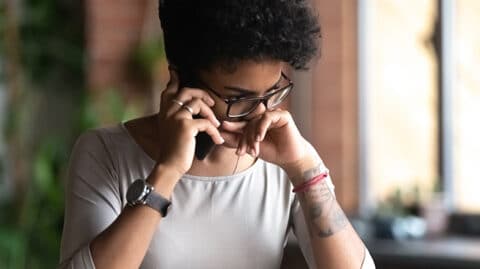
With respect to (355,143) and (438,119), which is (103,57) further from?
(438,119)

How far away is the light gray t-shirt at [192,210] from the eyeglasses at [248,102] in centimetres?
14

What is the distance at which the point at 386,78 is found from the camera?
330 centimetres

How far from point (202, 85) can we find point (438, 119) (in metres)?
2.00

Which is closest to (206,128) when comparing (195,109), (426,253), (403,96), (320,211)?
(195,109)

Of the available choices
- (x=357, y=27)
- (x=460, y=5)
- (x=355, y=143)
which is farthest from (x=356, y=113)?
(x=460, y=5)

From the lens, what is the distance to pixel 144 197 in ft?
4.45

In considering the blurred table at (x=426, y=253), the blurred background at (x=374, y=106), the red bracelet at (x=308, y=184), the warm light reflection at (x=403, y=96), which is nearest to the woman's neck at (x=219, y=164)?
the red bracelet at (x=308, y=184)

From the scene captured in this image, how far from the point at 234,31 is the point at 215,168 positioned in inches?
10.7

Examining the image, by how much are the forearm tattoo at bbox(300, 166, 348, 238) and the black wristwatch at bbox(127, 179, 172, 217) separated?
0.80 feet

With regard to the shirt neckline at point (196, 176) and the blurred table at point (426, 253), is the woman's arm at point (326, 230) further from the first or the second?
the blurred table at point (426, 253)

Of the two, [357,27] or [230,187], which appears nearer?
[230,187]

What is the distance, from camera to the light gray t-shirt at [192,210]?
56.1 inches

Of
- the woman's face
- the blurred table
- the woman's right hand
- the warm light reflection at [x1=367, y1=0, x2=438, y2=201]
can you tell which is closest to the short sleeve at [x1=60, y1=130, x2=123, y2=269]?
the woman's right hand

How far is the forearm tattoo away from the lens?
1.47 meters
